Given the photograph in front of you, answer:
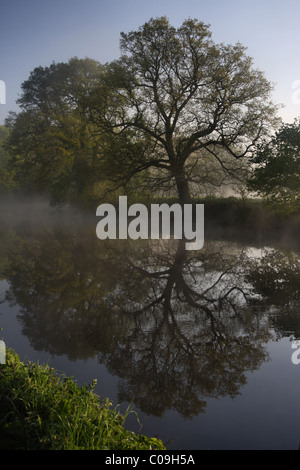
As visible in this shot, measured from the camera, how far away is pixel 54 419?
3.42 m

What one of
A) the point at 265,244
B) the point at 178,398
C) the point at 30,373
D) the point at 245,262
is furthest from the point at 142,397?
the point at 265,244

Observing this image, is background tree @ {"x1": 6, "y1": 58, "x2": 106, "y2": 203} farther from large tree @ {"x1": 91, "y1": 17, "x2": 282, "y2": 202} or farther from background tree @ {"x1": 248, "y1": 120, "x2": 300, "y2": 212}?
background tree @ {"x1": 248, "y1": 120, "x2": 300, "y2": 212}

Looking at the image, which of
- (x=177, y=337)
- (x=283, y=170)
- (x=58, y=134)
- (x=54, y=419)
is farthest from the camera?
(x=58, y=134)

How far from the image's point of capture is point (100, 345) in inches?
239

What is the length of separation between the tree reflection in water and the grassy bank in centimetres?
84

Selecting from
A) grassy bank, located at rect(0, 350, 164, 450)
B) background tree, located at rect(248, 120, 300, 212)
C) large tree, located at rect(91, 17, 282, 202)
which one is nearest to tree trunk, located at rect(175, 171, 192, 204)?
large tree, located at rect(91, 17, 282, 202)

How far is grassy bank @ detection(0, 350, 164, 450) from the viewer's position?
3.13 metres

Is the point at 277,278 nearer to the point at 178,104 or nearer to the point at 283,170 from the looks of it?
the point at 283,170

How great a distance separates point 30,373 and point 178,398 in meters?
1.72

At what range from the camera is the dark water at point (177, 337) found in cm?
404

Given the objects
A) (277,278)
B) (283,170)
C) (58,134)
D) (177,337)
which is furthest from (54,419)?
(58,134)

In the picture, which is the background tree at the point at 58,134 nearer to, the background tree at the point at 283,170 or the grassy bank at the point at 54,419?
the background tree at the point at 283,170

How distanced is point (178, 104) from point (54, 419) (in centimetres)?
2506
